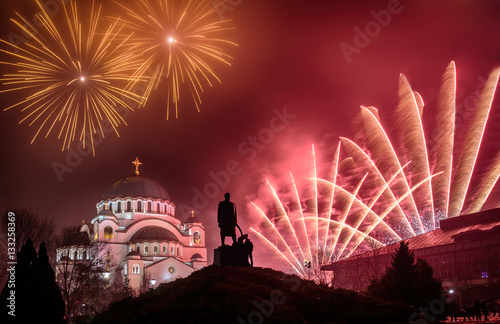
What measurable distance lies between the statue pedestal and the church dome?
6557 centimetres

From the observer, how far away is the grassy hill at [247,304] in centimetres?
1591

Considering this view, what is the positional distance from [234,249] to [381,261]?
27.9 meters

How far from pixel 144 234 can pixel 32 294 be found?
61.0 metres

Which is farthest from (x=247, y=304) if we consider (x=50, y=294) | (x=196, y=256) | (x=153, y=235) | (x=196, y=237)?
(x=196, y=237)

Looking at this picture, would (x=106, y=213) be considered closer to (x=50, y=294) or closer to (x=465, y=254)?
(x=465, y=254)

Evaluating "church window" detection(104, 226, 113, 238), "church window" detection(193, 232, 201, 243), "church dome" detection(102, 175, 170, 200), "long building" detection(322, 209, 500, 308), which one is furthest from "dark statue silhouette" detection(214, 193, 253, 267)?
"church window" detection(193, 232, 201, 243)

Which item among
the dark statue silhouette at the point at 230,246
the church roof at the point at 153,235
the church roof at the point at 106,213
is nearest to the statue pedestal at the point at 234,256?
the dark statue silhouette at the point at 230,246

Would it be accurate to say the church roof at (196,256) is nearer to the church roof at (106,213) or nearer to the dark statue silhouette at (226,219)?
the church roof at (106,213)

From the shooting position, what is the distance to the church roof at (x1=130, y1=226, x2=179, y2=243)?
257ft

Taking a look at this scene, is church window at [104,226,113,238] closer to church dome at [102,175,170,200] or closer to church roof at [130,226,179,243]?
church roof at [130,226,179,243]

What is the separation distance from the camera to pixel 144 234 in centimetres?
7975

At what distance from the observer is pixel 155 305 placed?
1667 centimetres

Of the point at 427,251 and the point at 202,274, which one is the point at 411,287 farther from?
the point at 427,251

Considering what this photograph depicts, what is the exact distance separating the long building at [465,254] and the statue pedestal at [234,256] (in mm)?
21050
